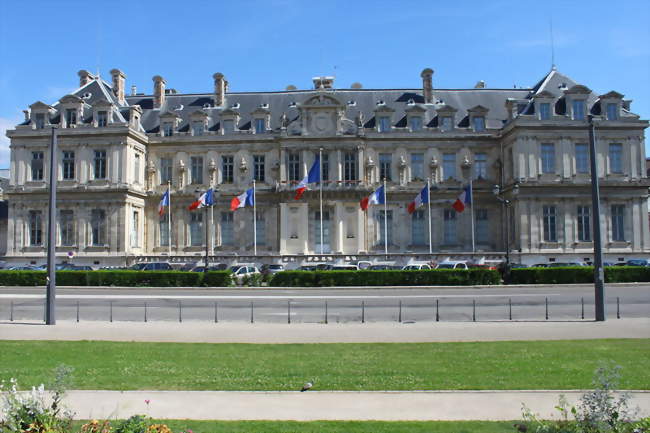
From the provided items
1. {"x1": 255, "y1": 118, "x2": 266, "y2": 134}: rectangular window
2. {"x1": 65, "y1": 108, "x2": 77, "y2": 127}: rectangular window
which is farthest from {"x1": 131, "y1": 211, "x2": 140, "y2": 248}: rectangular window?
{"x1": 255, "y1": 118, "x2": 266, "y2": 134}: rectangular window

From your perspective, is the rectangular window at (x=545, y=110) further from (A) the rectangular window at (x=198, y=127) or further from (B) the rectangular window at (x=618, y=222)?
(A) the rectangular window at (x=198, y=127)

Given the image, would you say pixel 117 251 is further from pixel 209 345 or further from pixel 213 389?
pixel 213 389

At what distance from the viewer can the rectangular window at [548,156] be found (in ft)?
174

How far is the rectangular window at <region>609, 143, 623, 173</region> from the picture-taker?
53.0 meters

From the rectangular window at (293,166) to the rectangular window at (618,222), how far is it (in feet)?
92.7

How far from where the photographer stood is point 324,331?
63.7ft

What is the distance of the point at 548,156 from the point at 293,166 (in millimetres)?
22906

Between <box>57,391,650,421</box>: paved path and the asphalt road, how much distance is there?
36.8 feet

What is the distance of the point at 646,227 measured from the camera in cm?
5234

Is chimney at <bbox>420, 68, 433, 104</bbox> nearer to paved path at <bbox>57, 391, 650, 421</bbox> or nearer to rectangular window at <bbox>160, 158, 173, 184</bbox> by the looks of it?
rectangular window at <bbox>160, 158, 173, 184</bbox>

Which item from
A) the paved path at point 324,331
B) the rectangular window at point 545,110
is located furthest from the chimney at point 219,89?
the paved path at point 324,331

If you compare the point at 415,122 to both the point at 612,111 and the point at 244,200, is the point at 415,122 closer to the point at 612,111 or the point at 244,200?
the point at 612,111

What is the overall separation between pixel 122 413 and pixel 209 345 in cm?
700

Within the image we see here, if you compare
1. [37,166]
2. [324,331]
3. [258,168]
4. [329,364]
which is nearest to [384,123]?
[258,168]
